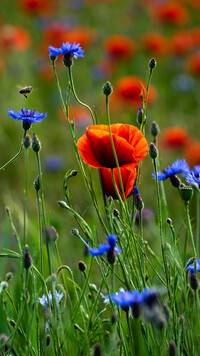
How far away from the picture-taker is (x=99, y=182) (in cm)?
187

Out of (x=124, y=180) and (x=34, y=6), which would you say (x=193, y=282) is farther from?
(x=34, y=6)

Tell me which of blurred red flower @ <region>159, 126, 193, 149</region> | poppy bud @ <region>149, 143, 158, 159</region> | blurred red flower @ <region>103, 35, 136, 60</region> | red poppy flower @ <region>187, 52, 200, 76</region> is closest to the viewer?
poppy bud @ <region>149, 143, 158, 159</region>

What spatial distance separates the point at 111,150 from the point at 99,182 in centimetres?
117

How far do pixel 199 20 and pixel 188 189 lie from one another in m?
3.10

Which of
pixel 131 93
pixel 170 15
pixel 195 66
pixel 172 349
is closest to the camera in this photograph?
pixel 172 349

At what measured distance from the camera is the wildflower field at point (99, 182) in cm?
66

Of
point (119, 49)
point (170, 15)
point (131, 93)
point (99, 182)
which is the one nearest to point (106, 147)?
point (99, 182)

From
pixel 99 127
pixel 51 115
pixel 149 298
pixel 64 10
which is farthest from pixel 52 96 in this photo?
pixel 149 298

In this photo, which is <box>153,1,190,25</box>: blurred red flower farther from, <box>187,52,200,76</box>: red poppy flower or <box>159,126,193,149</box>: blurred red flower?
<box>159,126,193,149</box>: blurred red flower

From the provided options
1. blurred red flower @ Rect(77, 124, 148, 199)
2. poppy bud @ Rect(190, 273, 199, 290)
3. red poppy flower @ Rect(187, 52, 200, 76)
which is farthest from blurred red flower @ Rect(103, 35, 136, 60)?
poppy bud @ Rect(190, 273, 199, 290)

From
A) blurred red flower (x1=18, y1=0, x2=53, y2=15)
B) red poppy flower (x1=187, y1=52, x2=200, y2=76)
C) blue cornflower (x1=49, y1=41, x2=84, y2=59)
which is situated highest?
blurred red flower (x1=18, y1=0, x2=53, y2=15)

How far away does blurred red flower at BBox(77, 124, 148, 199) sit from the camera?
0.69 metres

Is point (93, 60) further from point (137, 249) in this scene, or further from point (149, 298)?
point (149, 298)

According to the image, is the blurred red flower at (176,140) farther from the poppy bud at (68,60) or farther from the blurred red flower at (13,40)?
the poppy bud at (68,60)
